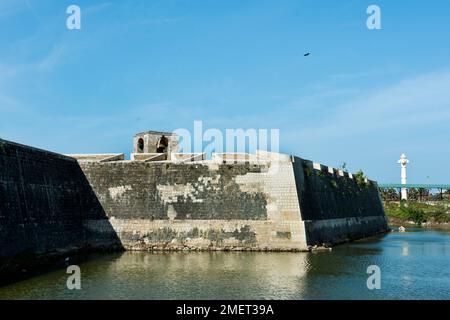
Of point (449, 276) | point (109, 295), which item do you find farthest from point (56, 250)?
point (449, 276)

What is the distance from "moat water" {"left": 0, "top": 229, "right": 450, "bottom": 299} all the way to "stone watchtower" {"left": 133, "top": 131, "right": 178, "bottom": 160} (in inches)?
523

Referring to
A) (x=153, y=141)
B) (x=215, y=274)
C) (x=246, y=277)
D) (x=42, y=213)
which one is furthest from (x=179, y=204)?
(x=153, y=141)

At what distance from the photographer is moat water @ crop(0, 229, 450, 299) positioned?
1120 cm

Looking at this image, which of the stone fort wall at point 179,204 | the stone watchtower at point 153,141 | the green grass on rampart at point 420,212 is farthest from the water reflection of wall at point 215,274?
the green grass on rampart at point 420,212

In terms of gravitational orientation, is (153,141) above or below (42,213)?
above

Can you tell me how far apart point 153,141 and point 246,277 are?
19.6m

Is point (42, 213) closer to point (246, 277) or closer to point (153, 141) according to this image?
point (246, 277)

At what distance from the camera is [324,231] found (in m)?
22.2

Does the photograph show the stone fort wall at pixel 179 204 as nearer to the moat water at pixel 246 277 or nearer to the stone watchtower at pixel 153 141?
the moat water at pixel 246 277

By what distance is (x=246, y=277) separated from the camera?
1327 centimetres

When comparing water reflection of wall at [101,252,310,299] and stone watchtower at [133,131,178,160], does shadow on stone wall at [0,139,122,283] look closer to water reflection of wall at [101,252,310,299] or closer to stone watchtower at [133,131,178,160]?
water reflection of wall at [101,252,310,299]

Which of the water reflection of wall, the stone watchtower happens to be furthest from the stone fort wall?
the stone watchtower

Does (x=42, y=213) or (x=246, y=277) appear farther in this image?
(x=42, y=213)
